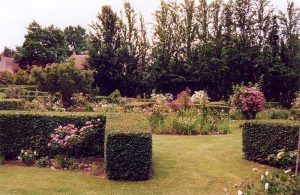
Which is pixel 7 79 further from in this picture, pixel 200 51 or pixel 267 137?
pixel 267 137

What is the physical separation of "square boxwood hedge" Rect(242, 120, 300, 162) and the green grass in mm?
300

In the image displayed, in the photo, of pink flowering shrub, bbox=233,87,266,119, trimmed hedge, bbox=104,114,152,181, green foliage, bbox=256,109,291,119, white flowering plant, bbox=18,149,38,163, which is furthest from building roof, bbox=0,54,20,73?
trimmed hedge, bbox=104,114,152,181

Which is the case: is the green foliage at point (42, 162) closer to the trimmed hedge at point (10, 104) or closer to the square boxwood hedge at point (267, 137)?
the trimmed hedge at point (10, 104)

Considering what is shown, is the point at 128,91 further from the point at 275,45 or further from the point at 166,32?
the point at 275,45

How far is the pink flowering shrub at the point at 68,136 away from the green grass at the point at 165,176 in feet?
2.16

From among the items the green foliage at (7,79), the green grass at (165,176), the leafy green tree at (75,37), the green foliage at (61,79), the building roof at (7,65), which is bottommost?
the green grass at (165,176)

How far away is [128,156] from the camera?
304 inches

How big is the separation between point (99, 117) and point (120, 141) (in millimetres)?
2119

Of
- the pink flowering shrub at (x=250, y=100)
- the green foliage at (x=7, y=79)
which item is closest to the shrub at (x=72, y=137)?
the pink flowering shrub at (x=250, y=100)

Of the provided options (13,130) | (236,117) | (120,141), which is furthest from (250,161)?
(236,117)

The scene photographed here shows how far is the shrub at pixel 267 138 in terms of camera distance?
8.31m

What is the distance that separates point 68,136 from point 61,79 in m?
10.2

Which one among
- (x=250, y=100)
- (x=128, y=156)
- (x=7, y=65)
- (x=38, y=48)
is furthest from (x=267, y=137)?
(x=7, y=65)

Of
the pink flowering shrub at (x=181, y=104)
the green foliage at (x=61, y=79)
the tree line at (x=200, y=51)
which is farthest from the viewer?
the tree line at (x=200, y=51)
